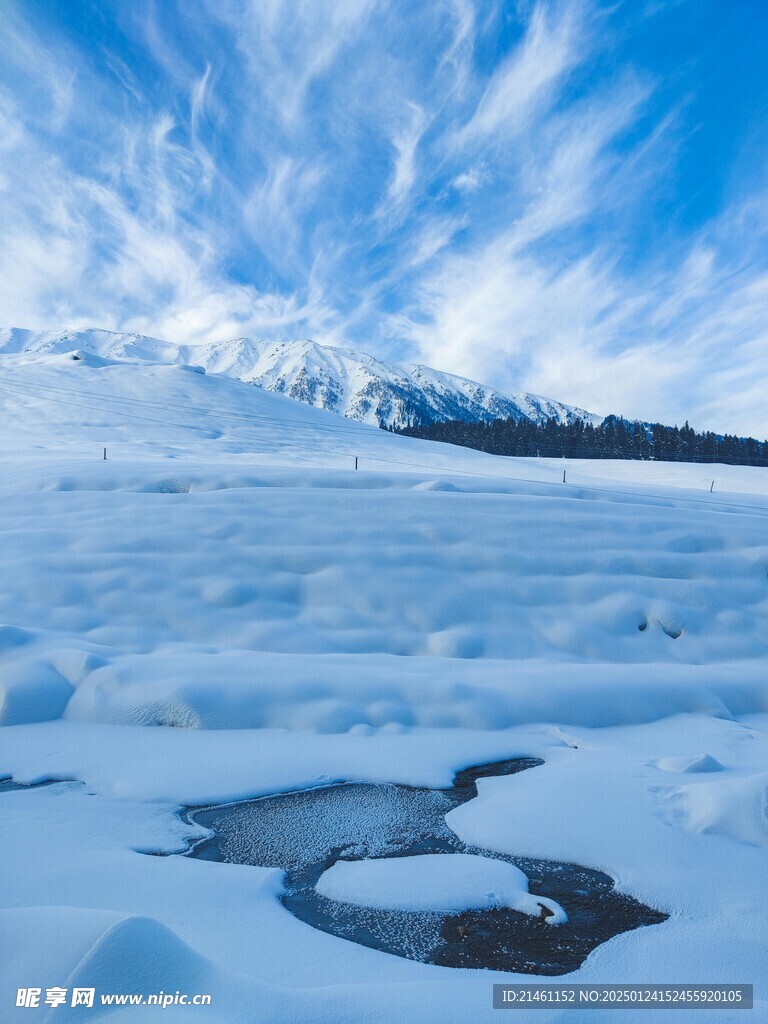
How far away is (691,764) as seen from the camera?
460cm

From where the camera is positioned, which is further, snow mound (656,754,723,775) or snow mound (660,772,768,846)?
snow mound (656,754,723,775)

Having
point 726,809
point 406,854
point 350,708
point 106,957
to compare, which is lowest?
point 406,854

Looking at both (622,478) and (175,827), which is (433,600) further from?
(622,478)

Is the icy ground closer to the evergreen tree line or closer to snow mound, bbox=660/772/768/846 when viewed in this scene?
snow mound, bbox=660/772/768/846

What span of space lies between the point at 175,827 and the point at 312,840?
0.95 meters

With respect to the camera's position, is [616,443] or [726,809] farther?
[616,443]

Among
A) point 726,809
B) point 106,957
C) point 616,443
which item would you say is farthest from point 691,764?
point 616,443

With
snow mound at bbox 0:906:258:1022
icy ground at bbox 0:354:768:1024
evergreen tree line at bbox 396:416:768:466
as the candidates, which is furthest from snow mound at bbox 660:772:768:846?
evergreen tree line at bbox 396:416:768:466

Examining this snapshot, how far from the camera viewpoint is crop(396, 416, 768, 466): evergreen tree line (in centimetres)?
7200

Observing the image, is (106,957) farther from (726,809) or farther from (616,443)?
(616,443)

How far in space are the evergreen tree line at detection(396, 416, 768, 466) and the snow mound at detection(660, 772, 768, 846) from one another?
69538 mm

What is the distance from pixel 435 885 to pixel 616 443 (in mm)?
79865

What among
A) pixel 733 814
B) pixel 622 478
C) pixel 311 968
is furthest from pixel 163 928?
pixel 622 478

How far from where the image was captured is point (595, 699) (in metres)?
5.88
